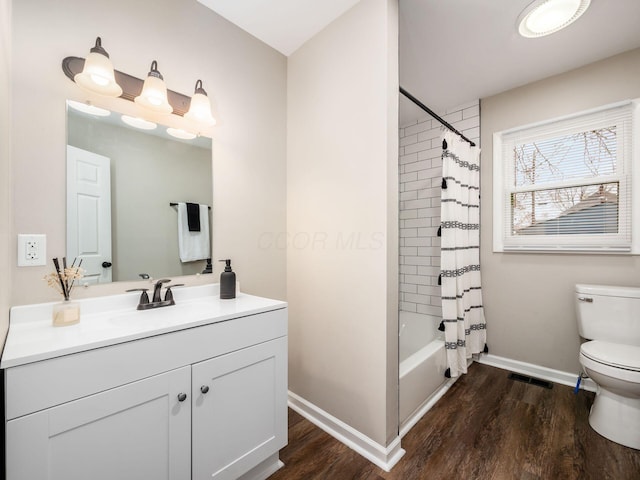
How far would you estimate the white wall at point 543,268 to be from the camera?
6.44 ft

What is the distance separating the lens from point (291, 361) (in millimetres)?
1967

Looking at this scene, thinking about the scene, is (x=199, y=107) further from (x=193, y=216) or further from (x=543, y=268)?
(x=543, y=268)

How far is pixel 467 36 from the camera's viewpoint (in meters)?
1.79

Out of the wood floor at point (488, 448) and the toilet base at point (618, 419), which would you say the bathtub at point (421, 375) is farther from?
the toilet base at point (618, 419)

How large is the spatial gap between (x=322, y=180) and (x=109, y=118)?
3.68ft

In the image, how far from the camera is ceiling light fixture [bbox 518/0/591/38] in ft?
4.93

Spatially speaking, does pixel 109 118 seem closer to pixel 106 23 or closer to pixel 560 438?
pixel 106 23

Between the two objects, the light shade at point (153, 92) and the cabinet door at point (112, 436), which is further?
the light shade at point (153, 92)

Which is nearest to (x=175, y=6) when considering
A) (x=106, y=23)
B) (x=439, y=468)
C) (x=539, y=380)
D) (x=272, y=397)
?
(x=106, y=23)

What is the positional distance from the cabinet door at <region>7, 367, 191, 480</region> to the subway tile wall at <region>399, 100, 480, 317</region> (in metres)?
2.29

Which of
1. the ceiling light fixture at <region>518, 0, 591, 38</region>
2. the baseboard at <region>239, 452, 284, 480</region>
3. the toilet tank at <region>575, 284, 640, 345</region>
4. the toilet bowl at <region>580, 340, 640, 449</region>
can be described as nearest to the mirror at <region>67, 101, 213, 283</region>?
the baseboard at <region>239, 452, 284, 480</region>

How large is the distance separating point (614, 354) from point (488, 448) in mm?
942

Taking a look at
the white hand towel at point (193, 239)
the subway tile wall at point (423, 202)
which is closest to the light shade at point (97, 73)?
the white hand towel at point (193, 239)

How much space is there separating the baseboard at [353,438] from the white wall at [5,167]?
5.06ft
